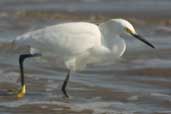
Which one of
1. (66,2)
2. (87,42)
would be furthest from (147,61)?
(66,2)

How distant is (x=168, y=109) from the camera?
732 centimetres

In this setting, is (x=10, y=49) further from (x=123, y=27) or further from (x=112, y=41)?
(x=123, y=27)

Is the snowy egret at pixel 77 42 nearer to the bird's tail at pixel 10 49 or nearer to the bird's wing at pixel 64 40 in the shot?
the bird's wing at pixel 64 40

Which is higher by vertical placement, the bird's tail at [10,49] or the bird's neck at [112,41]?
the bird's neck at [112,41]

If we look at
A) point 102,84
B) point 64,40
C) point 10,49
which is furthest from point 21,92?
point 10,49

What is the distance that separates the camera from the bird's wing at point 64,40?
781cm

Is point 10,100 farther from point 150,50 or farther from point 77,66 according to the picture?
point 150,50

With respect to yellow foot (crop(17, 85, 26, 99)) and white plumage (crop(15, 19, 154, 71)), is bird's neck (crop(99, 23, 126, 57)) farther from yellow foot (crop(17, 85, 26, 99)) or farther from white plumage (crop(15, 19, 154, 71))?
yellow foot (crop(17, 85, 26, 99))

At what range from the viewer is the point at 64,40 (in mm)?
7824

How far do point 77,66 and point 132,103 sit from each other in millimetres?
920

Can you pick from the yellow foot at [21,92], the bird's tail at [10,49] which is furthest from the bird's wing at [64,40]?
the bird's tail at [10,49]

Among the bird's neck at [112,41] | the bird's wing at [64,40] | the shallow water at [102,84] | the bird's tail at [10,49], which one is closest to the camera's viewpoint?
the shallow water at [102,84]

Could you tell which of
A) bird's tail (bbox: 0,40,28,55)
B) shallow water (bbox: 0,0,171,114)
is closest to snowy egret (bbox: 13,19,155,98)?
shallow water (bbox: 0,0,171,114)

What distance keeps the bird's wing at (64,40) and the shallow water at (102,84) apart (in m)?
0.54
